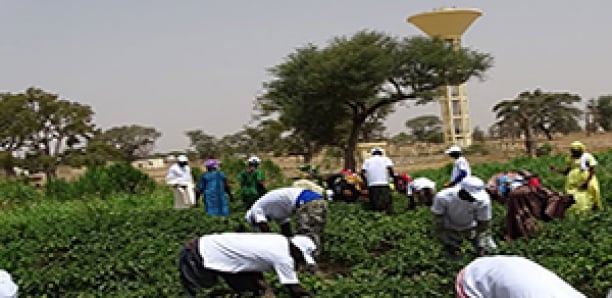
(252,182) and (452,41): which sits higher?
(452,41)

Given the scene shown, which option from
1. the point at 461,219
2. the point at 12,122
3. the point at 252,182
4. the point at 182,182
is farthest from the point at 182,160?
the point at 12,122

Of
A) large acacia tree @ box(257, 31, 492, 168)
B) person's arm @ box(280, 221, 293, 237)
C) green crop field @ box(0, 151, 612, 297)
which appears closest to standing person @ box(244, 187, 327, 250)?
person's arm @ box(280, 221, 293, 237)

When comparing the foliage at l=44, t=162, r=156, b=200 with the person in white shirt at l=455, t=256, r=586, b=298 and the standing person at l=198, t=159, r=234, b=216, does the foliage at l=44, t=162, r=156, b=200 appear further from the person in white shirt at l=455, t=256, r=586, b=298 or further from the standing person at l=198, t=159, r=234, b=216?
the person in white shirt at l=455, t=256, r=586, b=298

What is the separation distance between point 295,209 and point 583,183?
4167mm

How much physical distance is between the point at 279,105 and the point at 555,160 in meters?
10.7

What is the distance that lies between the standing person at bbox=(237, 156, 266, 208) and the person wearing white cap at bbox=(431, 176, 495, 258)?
4107 millimetres

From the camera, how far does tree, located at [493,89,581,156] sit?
116 ft

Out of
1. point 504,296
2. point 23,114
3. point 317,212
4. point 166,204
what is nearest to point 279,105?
point 23,114

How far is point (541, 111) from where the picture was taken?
36.9m

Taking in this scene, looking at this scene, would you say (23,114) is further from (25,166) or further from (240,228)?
(240,228)

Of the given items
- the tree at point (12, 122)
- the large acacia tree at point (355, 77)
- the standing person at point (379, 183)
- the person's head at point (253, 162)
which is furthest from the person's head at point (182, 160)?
the tree at point (12, 122)

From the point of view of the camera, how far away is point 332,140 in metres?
27.4

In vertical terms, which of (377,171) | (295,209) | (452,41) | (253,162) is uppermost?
(452,41)

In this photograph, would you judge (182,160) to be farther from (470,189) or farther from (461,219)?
(470,189)
